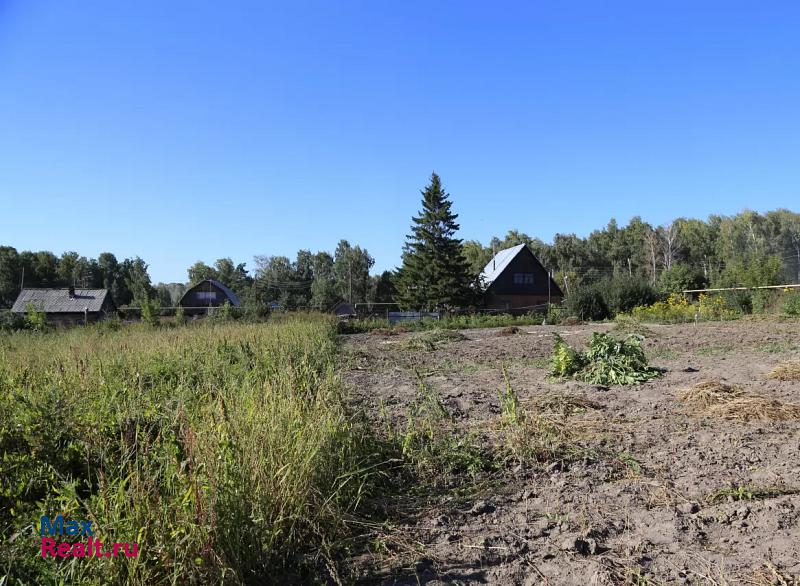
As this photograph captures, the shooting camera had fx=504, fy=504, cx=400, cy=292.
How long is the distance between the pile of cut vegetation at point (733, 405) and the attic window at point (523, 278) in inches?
1399

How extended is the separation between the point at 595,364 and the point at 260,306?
61.2 feet

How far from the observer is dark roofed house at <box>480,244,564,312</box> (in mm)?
39219

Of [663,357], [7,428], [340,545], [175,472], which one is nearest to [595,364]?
[663,357]

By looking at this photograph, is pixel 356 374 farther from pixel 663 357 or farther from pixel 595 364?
pixel 663 357

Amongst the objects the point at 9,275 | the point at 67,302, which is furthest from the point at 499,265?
the point at 9,275

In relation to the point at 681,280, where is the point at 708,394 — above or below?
below

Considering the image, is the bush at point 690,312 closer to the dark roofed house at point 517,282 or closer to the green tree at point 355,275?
the dark roofed house at point 517,282

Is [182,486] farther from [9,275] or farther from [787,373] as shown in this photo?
[9,275]

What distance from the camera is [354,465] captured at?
3.15 metres

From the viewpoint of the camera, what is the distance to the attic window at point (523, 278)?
39969 mm

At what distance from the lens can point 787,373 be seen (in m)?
5.78

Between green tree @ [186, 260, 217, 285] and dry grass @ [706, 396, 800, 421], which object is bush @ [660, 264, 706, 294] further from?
green tree @ [186, 260, 217, 285]

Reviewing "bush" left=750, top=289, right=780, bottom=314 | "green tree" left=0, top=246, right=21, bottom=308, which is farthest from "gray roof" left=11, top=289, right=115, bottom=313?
"bush" left=750, top=289, right=780, bottom=314

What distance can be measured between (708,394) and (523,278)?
3614 centimetres
